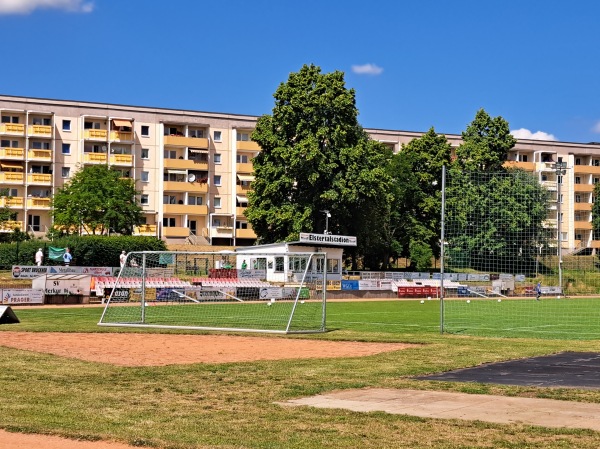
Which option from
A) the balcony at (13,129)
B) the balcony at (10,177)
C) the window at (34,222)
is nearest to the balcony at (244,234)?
the window at (34,222)

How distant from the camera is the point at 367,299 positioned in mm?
59156

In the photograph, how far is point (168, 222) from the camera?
102125 mm

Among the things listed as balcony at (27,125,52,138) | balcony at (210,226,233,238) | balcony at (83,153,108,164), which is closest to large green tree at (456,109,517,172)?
balcony at (210,226,233,238)

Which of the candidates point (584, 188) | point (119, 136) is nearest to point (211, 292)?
point (119, 136)

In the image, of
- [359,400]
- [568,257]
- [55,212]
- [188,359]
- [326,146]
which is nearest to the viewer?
[359,400]

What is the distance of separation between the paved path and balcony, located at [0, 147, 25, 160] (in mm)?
87392

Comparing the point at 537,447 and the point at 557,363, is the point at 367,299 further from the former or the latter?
the point at 537,447

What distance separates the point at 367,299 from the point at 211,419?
48650 millimetres

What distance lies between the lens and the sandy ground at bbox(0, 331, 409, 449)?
62.0 feet

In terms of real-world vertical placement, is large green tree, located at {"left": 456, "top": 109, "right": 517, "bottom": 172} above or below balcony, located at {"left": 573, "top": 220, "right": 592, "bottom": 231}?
above

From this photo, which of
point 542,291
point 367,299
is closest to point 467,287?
point 367,299

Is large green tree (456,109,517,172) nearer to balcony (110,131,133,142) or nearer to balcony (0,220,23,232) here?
balcony (110,131,133,142)

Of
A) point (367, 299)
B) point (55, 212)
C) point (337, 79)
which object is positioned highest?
point (337, 79)

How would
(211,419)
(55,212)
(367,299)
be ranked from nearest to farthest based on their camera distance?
1. (211,419)
2. (367,299)
3. (55,212)
